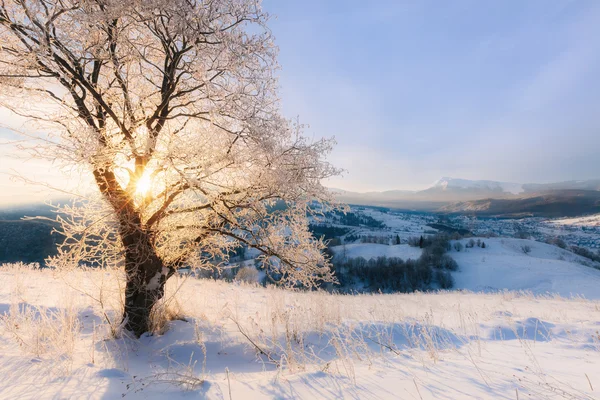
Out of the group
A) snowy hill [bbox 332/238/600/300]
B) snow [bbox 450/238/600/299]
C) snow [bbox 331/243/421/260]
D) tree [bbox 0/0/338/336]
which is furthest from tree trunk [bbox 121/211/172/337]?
snow [bbox 331/243/421/260]

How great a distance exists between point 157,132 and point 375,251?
12839cm

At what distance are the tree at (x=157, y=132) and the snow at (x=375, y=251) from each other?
4416 inches

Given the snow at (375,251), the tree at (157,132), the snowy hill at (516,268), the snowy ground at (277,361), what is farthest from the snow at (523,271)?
the tree at (157,132)

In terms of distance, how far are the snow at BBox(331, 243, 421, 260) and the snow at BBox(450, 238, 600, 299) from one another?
16.2 meters

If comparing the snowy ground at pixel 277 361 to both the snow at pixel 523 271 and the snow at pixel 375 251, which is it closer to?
the snow at pixel 523 271

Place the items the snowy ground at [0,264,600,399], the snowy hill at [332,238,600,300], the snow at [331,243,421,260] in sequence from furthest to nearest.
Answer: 1. the snow at [331,243,421,260]
2. the snowy hill at [332,238,600,300]
3. the snowy ground at [0,264,600,399]

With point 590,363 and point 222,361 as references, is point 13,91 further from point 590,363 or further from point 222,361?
point 590,363

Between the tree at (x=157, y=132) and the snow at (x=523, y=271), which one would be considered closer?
the tree at (x=157, y=132)

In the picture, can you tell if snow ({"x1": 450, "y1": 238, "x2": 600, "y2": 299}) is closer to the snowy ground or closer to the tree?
the snowy ground

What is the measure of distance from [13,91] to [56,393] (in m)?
5.41

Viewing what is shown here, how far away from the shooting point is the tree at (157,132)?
4852 millimetres

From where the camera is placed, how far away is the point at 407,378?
329cm

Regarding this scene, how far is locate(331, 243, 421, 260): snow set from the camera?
11743cm

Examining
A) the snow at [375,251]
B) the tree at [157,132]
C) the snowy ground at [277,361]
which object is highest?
the tree at [157,132]
